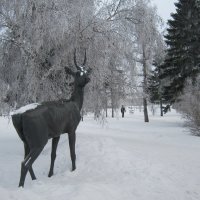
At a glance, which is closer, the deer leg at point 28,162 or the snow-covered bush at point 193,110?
the deer leg at point 28,162

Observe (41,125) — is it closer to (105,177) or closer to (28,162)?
(28,162)

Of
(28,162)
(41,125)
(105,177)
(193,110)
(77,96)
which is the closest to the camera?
(28,162)

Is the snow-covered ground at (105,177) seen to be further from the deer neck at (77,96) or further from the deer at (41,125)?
the deer neck at (77,96)

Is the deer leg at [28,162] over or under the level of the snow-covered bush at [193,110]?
under

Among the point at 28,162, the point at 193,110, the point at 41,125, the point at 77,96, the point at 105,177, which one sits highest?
the point at 77,96

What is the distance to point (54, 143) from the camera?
811cm

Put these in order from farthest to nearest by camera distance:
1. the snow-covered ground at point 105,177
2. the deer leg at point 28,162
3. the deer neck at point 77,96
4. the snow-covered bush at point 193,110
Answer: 1. the snow-covered bush at point 193,110
2. the deer neck at point 77,96
3. the deer leg at point 28,162
4. the snow-covered ground at point 105,177

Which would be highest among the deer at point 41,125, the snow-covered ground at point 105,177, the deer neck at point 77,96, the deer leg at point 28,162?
the deer neck at point 77,96

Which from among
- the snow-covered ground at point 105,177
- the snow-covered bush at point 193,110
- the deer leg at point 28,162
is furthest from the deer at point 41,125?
the snow-covered bush at point 193,110

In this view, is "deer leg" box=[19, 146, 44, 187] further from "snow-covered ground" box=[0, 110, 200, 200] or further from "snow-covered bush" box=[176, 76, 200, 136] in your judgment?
"snow-covered bush" box=[176, 76, 200, 136]

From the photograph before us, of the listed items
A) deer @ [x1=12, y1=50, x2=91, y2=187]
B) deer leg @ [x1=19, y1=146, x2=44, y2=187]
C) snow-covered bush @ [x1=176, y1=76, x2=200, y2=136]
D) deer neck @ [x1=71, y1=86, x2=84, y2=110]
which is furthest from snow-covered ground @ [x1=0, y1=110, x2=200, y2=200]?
snow-covered bush @ [x1=176, y1=76, x2=200, y2=136]

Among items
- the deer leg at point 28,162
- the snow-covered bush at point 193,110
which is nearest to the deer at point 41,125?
the deer leg at point 28,162

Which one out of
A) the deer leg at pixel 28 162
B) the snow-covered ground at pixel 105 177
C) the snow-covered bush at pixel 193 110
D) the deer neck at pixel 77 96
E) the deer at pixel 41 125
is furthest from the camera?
the snow-covered bush at pixel 193 110

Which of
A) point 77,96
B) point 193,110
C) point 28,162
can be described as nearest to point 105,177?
point 28,162
